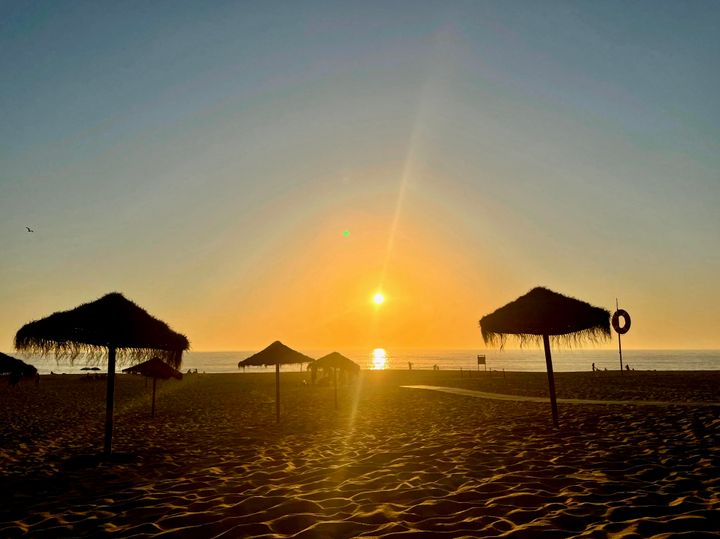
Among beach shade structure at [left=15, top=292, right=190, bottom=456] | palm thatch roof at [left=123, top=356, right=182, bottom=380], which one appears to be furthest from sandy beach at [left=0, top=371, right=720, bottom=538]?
palm thatch roof at [left=123, top=356, right=182, bottom=380]

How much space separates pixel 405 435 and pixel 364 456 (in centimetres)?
268

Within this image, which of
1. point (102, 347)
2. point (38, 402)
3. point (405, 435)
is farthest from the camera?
point (38, 402)

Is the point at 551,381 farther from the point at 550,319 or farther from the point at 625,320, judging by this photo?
the point at 625,320

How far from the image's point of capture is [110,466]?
25.5ft

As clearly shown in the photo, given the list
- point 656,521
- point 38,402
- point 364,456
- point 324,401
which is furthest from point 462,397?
point 38,402

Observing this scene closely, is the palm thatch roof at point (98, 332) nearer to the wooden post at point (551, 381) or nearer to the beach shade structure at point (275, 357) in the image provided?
the beach shade structure at point (275, 357)

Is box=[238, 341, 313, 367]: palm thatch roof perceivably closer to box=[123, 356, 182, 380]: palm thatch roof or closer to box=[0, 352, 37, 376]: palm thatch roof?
box=[123, 356, 182, 380]: palm thatch roof

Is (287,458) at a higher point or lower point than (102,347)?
lower

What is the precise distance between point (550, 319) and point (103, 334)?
34.6 ft

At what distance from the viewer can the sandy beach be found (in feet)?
14.4

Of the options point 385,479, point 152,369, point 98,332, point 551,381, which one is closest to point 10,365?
point 98,332

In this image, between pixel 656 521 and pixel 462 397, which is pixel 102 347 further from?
pixel 462 397

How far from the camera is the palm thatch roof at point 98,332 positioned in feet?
26.9

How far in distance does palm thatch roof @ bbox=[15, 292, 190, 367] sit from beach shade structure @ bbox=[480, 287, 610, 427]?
8562 millimetres
